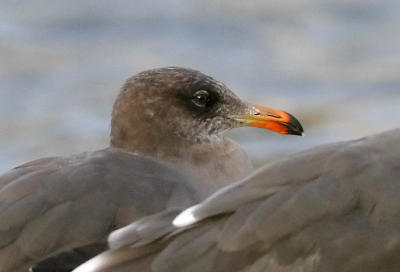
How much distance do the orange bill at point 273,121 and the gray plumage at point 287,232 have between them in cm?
191

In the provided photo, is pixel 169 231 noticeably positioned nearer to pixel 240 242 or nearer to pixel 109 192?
pixel 240 242

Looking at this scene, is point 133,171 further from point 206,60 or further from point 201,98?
point 206,60

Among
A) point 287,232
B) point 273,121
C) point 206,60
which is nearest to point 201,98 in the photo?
point 273,121

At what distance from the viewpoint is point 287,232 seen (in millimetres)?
4375

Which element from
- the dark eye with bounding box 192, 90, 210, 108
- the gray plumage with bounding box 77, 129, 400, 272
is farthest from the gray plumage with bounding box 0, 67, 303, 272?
the gray plumage with bounding box 77, 129, 400, 272

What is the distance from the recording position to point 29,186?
5.13 metres

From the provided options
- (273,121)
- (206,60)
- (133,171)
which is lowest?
(206,60)

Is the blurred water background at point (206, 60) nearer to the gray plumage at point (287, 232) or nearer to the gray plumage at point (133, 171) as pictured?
the gray plumage at point (133, 171)

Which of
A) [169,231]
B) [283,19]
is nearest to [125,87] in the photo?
[169,231]

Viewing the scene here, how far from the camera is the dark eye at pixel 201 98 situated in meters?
6.31

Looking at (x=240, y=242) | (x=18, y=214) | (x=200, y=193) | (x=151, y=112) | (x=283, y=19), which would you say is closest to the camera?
(x=240, y=242)

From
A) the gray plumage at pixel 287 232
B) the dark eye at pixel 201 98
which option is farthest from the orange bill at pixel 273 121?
the gray plumage at pixel 287 232

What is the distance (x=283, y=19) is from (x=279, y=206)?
9584 mm

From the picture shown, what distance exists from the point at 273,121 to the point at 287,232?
2140mm
